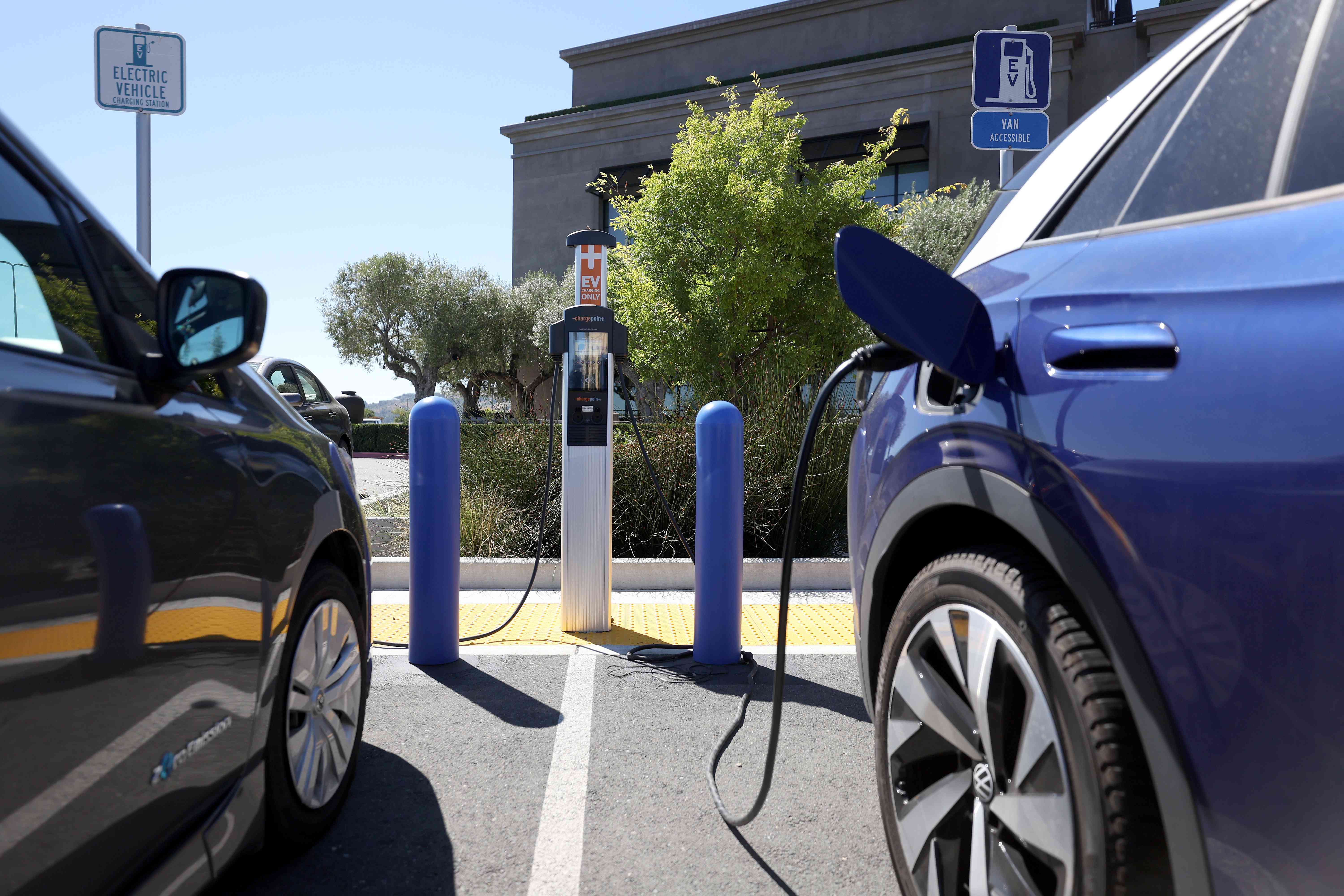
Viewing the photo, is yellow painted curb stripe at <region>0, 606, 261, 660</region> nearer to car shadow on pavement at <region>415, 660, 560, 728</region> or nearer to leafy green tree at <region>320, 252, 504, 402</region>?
car shadow on pavement at <region>415, 660, 560, 728</region>

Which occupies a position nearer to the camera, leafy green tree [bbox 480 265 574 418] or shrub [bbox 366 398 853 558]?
shrub [bbox 366 398 853 558]

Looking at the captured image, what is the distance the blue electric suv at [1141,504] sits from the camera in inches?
42.7

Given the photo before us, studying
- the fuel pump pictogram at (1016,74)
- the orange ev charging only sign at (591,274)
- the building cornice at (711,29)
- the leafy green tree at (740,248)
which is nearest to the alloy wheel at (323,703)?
the orange ev charging only sign at (591,274)

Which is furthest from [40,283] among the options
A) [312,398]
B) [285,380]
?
[312,398]

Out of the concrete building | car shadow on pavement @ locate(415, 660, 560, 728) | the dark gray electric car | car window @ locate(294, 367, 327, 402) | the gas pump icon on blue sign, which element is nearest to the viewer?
the dark gray electric car

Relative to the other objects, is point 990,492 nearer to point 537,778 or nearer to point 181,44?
point 537,778

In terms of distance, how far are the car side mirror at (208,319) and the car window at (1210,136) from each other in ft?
5.17

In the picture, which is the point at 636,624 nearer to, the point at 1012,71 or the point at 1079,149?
the point at 1079,149

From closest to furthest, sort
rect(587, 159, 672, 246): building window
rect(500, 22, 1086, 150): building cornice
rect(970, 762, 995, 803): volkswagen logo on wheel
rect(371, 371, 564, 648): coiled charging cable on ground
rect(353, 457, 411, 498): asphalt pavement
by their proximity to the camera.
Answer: rect(970, 762, 995, 803): volkswagen logo on wheel
rect(371, 371, 564, 648): coiled charging cable on ground
rect(353, 457, 411, 498): asphalt pavement
rect(500, 22, 1086, 150): building cornice
rect(587, 159, 672, 246): building window

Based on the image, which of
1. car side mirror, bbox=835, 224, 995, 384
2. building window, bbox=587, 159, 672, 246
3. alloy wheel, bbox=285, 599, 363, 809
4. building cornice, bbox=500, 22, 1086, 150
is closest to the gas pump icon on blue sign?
alloy wheel, bbox=285, 599, 363, 809

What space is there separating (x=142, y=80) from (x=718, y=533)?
20.8 ft

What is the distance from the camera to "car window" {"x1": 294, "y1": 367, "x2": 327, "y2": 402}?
11086 mm

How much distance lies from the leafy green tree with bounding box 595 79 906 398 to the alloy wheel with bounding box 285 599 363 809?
11.8 metres

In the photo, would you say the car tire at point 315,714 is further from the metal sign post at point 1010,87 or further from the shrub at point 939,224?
the shrub at point 939,224
